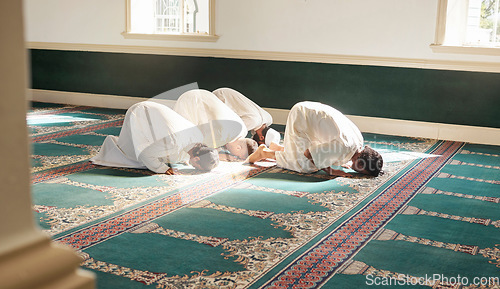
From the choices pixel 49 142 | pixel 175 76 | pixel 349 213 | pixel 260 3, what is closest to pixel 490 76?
pixel 260 3

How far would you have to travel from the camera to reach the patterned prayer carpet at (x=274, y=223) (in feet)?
9.92

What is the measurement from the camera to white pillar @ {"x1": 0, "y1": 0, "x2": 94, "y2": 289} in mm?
850

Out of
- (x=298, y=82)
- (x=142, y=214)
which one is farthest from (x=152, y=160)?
(x=298, y=82)

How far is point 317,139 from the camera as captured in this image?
17.2 ft

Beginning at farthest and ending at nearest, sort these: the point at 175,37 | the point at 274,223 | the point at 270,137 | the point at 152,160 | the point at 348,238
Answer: the point at 175,37
the point at 270,137
the point at 152,160
the point at 274,223
the point at 348,238

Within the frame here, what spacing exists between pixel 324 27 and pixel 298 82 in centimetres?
86

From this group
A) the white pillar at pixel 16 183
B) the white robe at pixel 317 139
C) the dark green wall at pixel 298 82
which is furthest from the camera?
the dark green wall at pixel 298 82

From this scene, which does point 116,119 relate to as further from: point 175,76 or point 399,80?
point 399,80

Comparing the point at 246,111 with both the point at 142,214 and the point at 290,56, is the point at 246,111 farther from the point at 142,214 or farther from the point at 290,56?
the point at 142,214

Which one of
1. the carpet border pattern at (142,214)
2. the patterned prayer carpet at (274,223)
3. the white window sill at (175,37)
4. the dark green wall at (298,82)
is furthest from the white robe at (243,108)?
the white window sill at (175,37)

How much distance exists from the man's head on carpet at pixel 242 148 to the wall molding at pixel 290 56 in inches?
92.2

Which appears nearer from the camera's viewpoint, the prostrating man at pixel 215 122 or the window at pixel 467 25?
the prostrating man at pixel 215 122

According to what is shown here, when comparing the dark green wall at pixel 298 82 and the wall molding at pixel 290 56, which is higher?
the wall molding at pixel 290 56

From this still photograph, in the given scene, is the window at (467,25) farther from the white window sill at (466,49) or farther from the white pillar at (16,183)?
the white pillar at (16,183)
